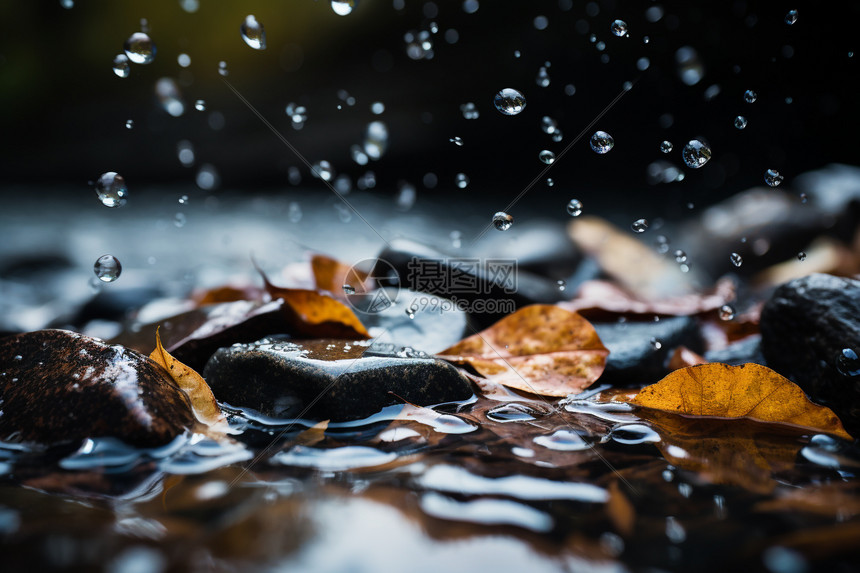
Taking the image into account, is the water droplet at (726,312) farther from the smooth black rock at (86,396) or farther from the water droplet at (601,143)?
the smooth black rock at (86,396)

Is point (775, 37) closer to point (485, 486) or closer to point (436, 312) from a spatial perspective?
point (436, 312)

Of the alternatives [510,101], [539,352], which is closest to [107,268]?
[539,352]

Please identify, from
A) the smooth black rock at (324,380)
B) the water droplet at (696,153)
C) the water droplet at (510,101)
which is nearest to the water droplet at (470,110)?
the water droplet at (510,101)

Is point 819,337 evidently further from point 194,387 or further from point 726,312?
point 194,387

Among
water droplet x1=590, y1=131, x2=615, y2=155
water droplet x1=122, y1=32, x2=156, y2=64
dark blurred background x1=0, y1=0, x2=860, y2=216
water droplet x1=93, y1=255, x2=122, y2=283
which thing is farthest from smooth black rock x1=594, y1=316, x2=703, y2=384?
dark blurred background x1=0, y1=0, x2=860, y2=216

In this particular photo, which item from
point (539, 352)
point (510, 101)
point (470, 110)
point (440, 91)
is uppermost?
point (440, 91)

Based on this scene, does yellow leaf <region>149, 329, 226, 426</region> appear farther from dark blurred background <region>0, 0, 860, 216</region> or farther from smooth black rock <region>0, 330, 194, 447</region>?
dark blurred background <region>0, 0, 860, 216</region>

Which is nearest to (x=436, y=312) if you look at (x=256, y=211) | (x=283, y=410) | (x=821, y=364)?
(x=283, y=410)
